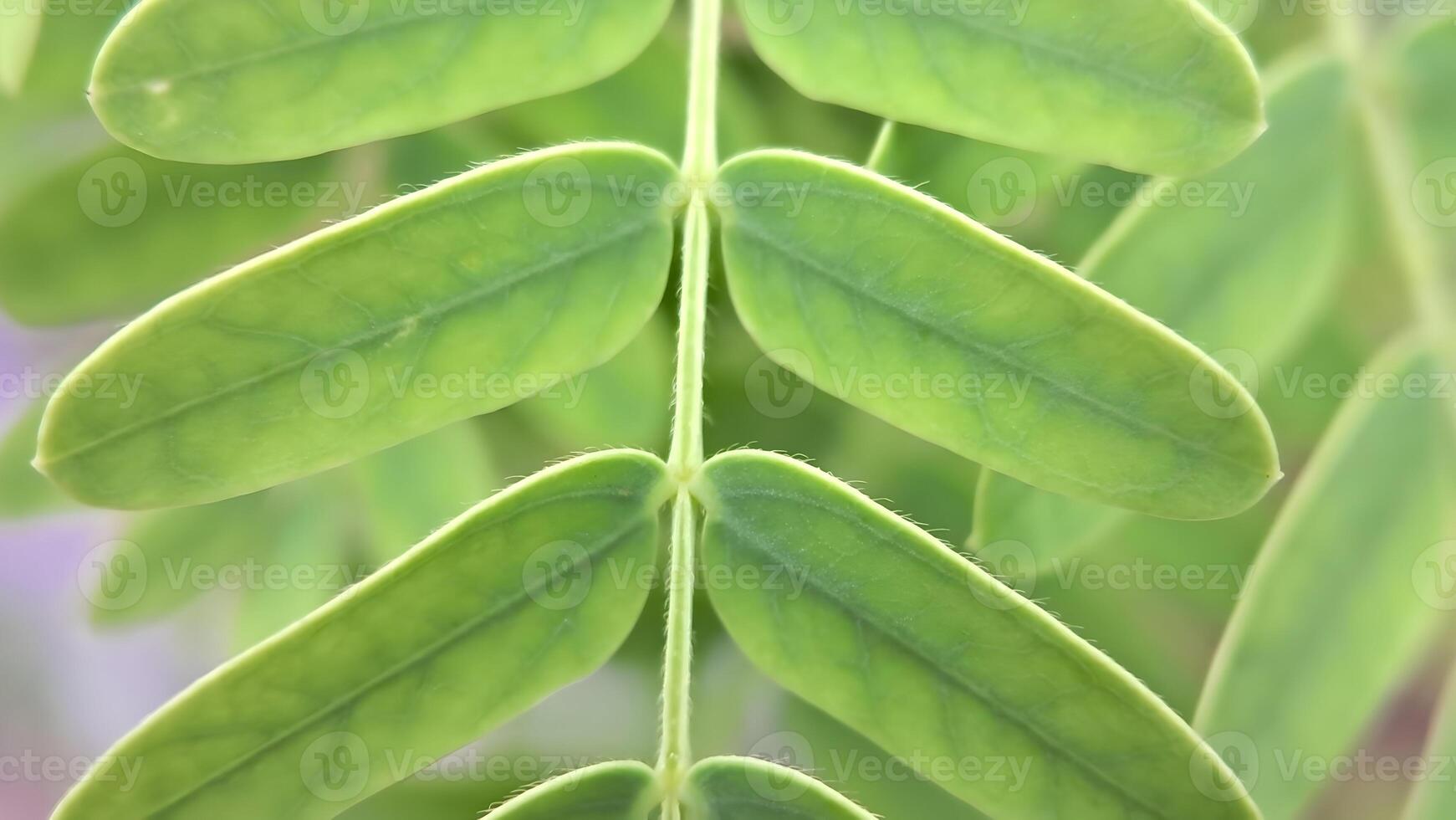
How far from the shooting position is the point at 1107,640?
0.98 m

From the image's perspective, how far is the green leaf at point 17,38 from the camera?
0.74 m

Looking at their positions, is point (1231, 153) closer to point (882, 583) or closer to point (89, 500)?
point (882, 583)

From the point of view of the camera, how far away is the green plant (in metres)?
0.57

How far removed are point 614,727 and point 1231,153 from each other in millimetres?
749

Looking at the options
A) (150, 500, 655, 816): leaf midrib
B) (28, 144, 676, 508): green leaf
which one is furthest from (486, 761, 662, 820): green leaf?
(28, 144, 676, 508): green leaf

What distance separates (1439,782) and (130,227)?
3.76 feet
